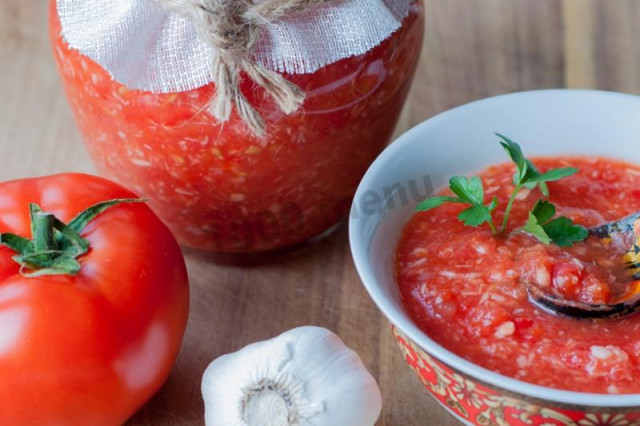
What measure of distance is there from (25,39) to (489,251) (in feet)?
4.96

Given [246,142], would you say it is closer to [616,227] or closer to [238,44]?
[238,44]

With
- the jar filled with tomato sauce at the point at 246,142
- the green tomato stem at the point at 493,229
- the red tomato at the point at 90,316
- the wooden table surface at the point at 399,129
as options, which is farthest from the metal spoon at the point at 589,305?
the red tomato at the point at 90,316

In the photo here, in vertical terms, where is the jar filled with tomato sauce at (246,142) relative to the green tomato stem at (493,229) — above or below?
above

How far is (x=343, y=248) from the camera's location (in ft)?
7.07

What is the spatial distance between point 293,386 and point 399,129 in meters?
0.95

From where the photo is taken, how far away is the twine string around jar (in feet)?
5.29

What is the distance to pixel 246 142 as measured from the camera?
5.80 ft

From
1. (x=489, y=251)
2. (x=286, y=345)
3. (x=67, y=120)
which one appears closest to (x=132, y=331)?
(x=286, y=345)

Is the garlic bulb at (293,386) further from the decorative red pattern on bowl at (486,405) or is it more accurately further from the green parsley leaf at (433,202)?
the green parsley leaf at (433,202)

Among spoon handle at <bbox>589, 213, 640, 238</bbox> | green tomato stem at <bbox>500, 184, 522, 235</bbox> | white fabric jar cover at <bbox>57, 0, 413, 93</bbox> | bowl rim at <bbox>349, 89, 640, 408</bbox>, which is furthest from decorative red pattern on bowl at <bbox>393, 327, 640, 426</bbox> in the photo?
white fabric jar cover at <bbox>57, 0, 413, 93</bbox>

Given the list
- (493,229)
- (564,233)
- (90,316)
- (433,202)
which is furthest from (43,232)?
(564,233)

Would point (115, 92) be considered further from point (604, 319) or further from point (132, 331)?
point (604, 319)

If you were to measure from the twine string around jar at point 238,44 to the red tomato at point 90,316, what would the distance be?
267mm

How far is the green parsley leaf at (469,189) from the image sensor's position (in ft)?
5.65
